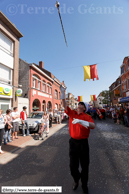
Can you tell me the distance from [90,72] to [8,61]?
8.60 meters

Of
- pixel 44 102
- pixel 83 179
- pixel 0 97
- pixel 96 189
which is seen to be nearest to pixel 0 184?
pixel 83 179

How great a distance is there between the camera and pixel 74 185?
8.13ft

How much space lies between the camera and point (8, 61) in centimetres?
1195

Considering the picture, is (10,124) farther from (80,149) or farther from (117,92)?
(117,92)

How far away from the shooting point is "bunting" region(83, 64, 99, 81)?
1051cm

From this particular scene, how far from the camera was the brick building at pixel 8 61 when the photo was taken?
36.5ft

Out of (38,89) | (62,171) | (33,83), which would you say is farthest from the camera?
(38,89)

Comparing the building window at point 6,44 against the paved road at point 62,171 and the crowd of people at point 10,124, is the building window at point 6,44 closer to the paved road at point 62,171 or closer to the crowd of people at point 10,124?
the crowd of people at point 10,124

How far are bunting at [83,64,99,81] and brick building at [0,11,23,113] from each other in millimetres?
7933

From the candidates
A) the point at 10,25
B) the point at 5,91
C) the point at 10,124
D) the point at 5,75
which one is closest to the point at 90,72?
the point at 10,124

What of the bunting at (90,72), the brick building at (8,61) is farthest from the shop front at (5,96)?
the bunting at (90,72)

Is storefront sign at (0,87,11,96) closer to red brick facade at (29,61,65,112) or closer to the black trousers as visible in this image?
red brick facade at (29,61,65,112)

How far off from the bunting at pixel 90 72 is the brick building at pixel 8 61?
26.0ft

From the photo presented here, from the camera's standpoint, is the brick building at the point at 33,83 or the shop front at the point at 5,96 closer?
the shop front at the point at 5,96
